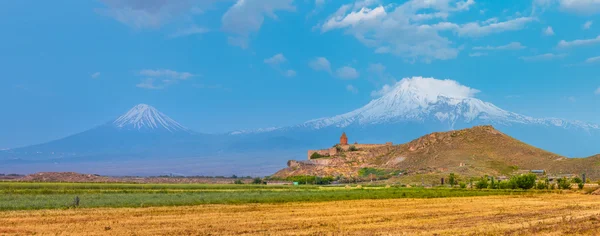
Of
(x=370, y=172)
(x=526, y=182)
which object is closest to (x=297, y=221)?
(x=526, y=182)

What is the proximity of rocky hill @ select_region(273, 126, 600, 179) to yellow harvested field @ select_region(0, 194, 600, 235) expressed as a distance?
3112 inches

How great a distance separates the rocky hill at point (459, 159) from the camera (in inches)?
4412

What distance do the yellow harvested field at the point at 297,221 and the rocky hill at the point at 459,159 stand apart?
79054mm

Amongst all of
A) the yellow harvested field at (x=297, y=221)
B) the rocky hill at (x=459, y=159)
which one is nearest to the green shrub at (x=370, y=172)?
the rocky hill at (x=459, y=159)

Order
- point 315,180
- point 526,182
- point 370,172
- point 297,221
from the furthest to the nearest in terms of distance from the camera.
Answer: point 370,172 < point 315,180 < point 526,182 < point 297,221

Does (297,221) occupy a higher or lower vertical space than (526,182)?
lower

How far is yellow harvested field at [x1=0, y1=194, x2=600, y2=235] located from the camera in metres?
24.1

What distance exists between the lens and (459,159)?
126 m

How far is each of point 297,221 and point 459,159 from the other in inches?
4115

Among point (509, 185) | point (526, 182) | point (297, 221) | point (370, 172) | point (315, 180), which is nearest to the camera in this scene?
point (297, 221)

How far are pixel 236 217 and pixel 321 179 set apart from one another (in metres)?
87.7

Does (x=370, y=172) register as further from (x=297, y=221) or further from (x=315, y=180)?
(x=297, y=221)

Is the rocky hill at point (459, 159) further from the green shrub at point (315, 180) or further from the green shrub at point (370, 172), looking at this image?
the green shrub at point (315, 180)

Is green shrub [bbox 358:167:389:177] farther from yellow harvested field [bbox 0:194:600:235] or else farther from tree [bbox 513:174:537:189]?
yellow harvested field [bbox 0:194:600:235]
